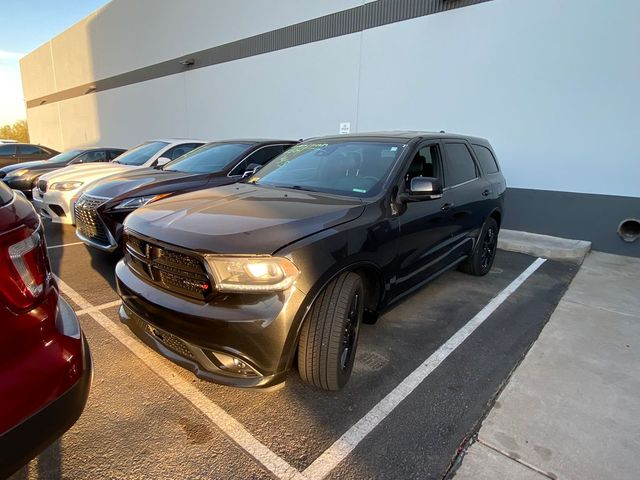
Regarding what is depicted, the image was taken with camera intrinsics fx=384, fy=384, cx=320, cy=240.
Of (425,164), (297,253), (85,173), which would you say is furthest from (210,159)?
(297,253)

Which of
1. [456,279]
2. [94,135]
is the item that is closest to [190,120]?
[94,135]

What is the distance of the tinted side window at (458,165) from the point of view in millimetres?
3891

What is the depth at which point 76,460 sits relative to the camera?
198 cm

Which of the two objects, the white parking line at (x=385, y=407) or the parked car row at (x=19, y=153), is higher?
the parked car row at (x=19, y=153)

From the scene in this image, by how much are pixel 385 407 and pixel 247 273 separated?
4.21 ft

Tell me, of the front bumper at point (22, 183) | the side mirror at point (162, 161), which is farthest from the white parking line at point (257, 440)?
the front bumper at point (22, 183)

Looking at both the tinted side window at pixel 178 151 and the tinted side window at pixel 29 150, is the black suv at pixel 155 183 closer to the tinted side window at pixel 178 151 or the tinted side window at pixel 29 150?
the tinted side window at pixel 178 151

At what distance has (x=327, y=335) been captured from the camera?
7.62 ft

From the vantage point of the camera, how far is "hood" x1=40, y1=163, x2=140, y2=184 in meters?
6.03

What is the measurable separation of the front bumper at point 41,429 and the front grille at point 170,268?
672 mm

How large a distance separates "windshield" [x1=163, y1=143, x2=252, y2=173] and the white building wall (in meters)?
4.21

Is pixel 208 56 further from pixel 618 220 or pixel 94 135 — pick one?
pixel 618 220

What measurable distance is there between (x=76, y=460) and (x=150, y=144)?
23.2 feet

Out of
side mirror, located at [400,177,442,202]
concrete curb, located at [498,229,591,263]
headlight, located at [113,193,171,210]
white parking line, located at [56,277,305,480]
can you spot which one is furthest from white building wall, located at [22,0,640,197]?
white parking line, located at [56,277,305,480]
